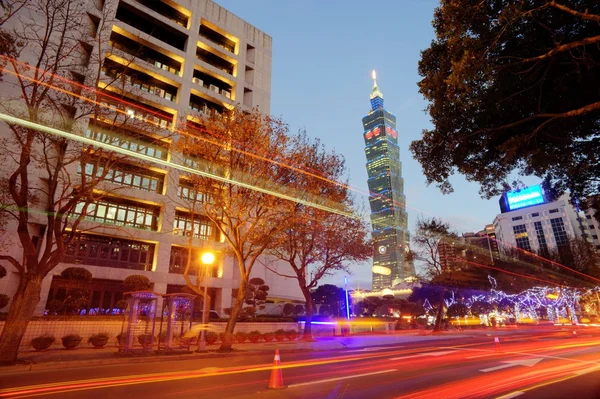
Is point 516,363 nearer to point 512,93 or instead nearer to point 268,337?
point 512,93

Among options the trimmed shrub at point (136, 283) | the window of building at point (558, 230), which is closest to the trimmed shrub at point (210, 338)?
the trimmed shrub at point (136, 283)

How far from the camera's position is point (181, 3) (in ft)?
134

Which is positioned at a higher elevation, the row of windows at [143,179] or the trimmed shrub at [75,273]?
the row of windows at [143,179]

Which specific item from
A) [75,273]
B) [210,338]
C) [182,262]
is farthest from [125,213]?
[210,338]

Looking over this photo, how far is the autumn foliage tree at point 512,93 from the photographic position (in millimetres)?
8305

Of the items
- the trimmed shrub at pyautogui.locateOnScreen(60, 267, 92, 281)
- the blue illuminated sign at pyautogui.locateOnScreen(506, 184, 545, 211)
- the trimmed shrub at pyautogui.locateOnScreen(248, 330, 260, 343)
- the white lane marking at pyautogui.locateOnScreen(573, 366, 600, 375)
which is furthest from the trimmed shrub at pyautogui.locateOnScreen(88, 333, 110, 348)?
the blue illuminated sign at pyautogui.locateOnScreen(506, 184, 545, 211)

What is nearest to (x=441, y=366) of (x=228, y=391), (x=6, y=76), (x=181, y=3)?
(x=228, y=391)

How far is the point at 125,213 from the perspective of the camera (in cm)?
3344

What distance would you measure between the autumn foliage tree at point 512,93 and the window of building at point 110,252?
30028mm

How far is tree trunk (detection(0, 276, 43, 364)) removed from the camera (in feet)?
36.2

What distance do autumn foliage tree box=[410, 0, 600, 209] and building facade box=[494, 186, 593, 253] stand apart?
4296 inches

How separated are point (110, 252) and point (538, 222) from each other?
13023cm

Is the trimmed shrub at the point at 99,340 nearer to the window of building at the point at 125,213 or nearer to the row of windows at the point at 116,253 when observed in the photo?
the row of windows at the point at 116,253

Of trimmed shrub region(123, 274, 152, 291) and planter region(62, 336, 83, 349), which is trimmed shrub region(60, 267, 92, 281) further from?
planter region(62, 336, 83, 349)
